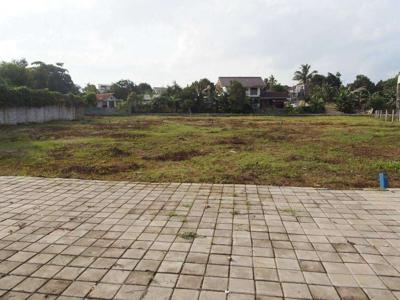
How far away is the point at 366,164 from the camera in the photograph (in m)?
8.56

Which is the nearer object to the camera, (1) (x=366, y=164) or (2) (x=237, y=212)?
(2) (x=237, y=212)

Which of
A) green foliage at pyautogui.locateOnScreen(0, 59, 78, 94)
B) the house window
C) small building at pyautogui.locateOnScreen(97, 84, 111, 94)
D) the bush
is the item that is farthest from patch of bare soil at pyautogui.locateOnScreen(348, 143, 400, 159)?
small building at pyautogui.locateOnScreen(97, 84, 111, 94)

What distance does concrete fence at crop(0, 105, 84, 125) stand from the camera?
21.7 m

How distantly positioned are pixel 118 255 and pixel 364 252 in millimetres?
2523

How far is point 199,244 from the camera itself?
12.0 ft

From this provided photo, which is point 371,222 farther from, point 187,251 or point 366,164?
point 366,164

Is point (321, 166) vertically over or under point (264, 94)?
under

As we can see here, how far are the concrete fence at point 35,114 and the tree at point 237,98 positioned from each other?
59.9ft

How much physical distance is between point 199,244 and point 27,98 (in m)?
23.5

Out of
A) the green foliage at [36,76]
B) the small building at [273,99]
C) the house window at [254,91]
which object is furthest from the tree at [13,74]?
the small building at [273,99]

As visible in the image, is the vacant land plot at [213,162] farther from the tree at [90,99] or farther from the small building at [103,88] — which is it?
the small building at [103,88]

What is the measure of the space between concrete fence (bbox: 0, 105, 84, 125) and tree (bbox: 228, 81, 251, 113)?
718 inches

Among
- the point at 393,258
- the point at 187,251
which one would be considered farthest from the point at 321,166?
the point at 187,251

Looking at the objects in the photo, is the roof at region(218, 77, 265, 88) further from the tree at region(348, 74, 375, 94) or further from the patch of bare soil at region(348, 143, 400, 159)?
the patch of bare soil at region(348, 143, 400, 159)
